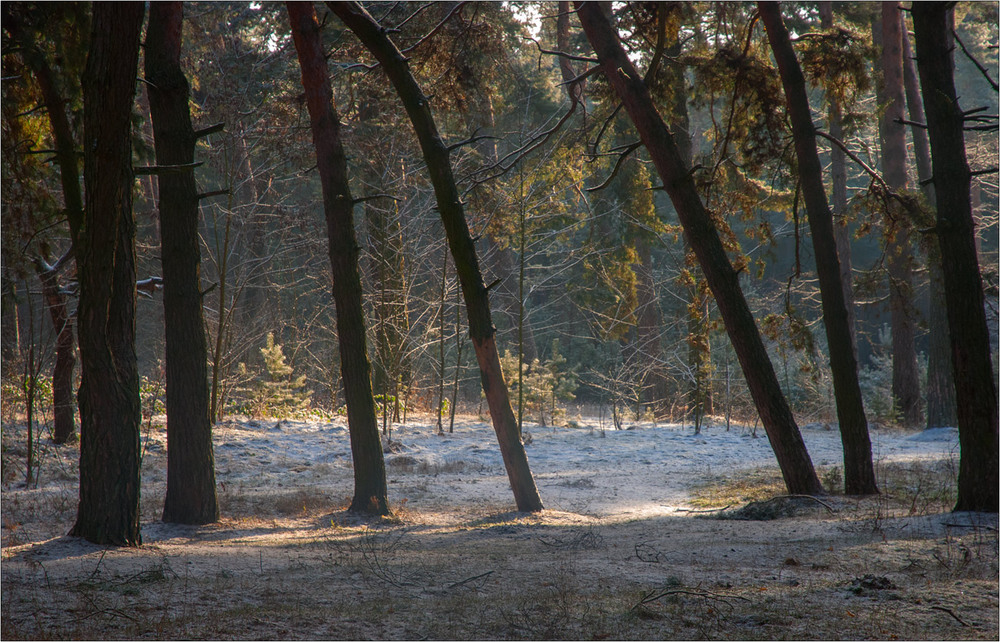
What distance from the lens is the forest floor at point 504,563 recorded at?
366cm

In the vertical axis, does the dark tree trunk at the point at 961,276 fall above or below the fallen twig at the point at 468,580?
above

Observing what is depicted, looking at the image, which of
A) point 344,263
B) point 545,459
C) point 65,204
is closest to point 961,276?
point 344,263

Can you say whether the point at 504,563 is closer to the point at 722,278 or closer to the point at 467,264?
the point at 467,264

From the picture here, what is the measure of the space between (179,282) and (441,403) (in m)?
8.03

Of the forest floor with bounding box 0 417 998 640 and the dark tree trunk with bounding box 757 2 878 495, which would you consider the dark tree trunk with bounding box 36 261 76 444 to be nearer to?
the forest floor with bounding box 0 417 998 640

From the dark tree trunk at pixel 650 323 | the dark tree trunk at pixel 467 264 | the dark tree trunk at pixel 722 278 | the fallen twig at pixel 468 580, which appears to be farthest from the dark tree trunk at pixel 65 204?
the dark tree trunk at pixel 650 323

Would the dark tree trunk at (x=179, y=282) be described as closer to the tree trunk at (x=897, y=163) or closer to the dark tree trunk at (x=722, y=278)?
the dark tree trunk at (x=722, y=278)

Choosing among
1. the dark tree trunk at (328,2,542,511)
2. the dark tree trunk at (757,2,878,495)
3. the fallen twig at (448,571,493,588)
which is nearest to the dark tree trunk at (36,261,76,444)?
the dark tree trunk at (328,2,542,511)

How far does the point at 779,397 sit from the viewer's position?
333 inches

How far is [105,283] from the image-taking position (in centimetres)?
568

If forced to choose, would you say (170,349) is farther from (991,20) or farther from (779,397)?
(991,20)

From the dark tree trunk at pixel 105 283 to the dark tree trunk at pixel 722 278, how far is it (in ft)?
18.4

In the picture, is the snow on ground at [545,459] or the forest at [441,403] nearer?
the forest at [441,403]

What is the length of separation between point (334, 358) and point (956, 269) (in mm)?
13790
